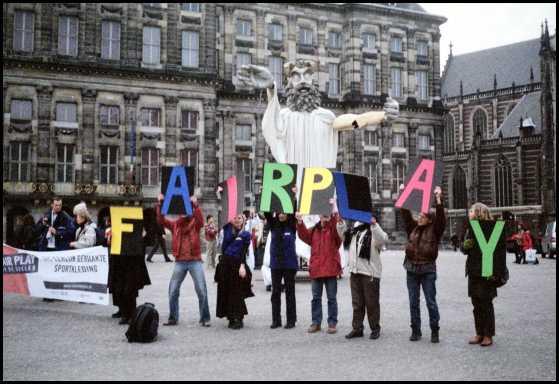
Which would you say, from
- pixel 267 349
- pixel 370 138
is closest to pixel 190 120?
pixel 370 138

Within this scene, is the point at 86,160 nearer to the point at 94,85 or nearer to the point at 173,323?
the point at 94,85

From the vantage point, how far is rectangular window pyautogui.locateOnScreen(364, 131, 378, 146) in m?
45.4

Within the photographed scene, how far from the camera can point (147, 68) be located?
37.8 m

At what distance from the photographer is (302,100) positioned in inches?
455

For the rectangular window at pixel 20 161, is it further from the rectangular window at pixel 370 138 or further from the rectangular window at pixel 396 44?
the rectangular window at pixel 396 44

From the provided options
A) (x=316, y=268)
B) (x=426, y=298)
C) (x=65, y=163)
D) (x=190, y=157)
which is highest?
(x=190, y=157)

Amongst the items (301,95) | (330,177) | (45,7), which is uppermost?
(45,7)

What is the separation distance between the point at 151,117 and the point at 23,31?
8.62 m

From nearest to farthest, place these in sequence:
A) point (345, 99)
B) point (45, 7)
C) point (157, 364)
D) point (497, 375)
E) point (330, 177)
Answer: point (497, 375) < point (157, 364) < point (330, 177) < point (45, 7) < point (345, 99)

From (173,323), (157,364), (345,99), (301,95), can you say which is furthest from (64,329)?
(345,99)

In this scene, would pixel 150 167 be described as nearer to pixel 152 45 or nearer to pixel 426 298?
pixel 152 45

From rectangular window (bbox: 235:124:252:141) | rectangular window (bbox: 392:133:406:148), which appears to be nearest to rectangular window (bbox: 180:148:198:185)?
rectangular window (bbox: 235:124:252:141)

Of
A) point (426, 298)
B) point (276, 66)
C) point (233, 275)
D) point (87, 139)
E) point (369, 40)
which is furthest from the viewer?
point (369, 40)

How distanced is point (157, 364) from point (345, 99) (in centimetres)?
4009
